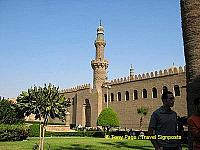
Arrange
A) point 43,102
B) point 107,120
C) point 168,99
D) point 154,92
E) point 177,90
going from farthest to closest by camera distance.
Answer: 1. point 154,92
2. point 177,90
3. point 107,120
4. point 43,102
5. point 168,99

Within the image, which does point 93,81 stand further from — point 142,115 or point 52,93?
point 52,93

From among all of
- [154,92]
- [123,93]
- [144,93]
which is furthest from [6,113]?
[123,93]

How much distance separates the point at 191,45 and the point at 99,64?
123ft

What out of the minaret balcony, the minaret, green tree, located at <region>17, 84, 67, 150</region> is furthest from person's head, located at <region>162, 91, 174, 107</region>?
the minaret balcony

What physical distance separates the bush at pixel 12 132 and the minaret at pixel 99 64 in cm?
2128

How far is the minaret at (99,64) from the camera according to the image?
43.0 metres

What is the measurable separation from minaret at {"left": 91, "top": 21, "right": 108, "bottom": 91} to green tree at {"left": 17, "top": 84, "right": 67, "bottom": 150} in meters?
30.0

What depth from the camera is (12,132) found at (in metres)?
21.2

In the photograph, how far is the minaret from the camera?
43.0 m

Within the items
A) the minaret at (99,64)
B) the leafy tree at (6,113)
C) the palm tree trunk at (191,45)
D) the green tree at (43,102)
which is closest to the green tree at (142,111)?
the minaret at (99,64)

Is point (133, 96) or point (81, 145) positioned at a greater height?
point (133, 96)

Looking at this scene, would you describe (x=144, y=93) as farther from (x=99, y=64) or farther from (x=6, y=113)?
(x=6, y=113)

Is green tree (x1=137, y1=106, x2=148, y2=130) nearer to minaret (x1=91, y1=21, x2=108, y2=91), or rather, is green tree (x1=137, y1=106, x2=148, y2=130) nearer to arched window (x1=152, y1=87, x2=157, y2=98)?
arched window (x1=152, y1=87, x2=157, y2=98)

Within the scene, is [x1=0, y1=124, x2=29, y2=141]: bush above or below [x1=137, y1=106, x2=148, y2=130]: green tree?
below
